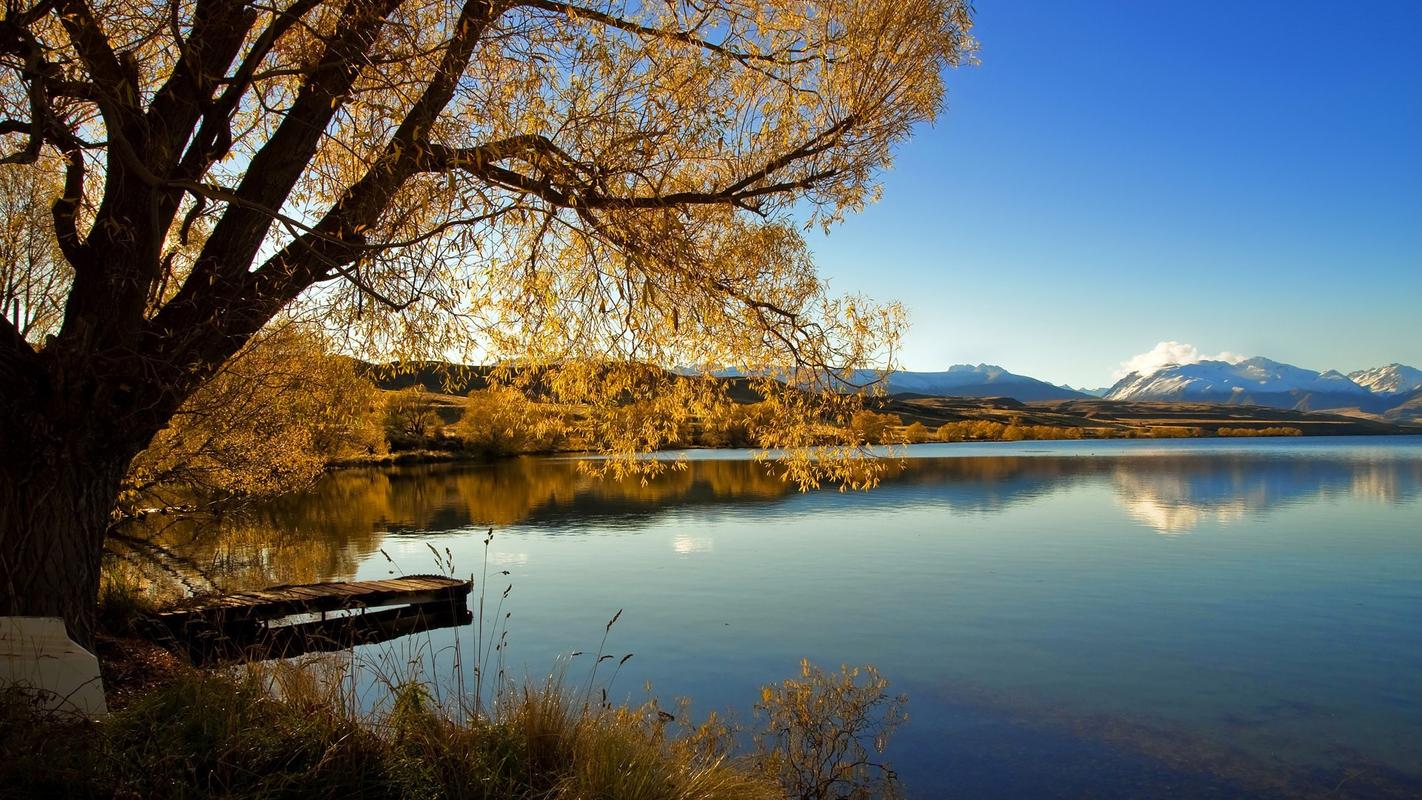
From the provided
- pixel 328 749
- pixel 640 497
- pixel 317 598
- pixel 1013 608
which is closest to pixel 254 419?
pixel 317 598

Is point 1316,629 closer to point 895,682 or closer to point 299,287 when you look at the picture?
point 895,682

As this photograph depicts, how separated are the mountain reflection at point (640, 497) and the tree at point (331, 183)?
9.81m

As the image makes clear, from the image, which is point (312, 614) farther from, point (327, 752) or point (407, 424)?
point (407, 424)

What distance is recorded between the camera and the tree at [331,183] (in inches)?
204

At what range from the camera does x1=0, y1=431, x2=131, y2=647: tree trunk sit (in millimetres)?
5348

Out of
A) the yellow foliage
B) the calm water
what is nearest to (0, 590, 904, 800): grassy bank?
the calm water

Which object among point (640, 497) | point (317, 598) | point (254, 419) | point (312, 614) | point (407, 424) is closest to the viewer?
point (317, 598)

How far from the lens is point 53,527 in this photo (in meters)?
5.47

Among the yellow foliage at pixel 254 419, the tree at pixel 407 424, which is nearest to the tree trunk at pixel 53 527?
the yellow foliage at pixel 254 419

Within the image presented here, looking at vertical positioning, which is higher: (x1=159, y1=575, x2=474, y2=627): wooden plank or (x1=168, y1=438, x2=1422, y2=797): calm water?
(x1=159, y1=575, x2=474, y2=627): wooden plank

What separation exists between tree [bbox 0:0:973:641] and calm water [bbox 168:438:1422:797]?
4466 mm

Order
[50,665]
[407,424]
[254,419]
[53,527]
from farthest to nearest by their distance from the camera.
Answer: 1. [407,424]
2. [254,419]
3. [53,527]
4. [50,665]

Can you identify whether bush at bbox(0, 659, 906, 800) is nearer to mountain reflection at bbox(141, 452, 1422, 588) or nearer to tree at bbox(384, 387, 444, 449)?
mountain reflection at bbox(141, 452, 1422, 588)

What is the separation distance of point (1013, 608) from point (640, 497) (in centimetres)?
1972
